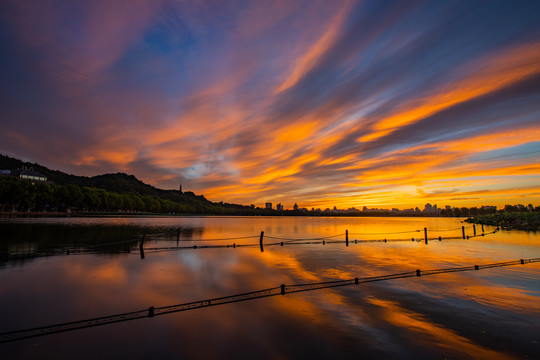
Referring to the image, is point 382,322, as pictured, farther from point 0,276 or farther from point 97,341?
point 0,276

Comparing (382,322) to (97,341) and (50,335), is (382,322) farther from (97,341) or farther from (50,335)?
(50,335)

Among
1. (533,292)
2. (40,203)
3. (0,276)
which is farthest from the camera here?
(40,203)

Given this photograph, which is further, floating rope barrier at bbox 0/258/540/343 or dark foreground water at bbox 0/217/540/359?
floating rope barrier at bbox 0/258/540/343

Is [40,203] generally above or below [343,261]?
above

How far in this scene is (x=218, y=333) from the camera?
980cm

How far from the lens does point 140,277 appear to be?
18469 millimetres

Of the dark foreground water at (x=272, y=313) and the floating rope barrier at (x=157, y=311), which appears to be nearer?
the dark foreground water at (x=272, y=313)

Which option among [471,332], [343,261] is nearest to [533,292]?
[471,332]

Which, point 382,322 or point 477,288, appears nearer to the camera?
point 382,322

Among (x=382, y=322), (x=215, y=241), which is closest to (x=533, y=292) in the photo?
(x=382, y=322)

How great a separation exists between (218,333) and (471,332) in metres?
9.21

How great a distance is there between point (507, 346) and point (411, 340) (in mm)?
2977

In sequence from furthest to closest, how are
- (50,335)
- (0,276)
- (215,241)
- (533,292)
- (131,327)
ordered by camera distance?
(215,241) → (0,276) → (533,292) → (131,327) → (50,335)

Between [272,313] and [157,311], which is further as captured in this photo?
[157,311]
